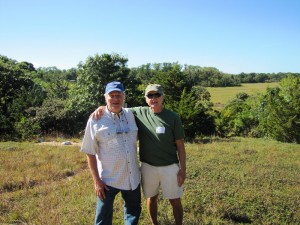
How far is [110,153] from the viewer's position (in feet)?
10.9

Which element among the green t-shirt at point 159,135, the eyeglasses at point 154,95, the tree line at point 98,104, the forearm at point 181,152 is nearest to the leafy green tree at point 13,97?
the tree line at point 98,104

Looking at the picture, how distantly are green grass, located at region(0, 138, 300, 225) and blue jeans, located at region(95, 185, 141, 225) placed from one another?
956 mm

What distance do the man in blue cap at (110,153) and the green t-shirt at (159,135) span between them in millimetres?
291

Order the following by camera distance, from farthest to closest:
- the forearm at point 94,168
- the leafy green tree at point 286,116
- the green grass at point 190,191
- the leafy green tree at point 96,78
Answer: the leafy green tree at point 96,78 → the leafy green tree at point 286,116 → the green grass at point 190,191 → the forearm at point 94,168

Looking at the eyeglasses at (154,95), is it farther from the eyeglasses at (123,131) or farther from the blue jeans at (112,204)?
the blue jeans at (112,204)

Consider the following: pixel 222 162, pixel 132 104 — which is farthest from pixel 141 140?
pixel 132 104

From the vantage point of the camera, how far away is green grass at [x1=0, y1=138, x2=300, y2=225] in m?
4.72

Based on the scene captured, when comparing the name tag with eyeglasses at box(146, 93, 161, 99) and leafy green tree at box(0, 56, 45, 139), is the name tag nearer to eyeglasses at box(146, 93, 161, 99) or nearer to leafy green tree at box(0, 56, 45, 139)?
eyeglasses at box(146, 93, 161, 99)

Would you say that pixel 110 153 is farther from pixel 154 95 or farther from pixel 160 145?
pixel 154 95

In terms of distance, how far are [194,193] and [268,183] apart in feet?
8.00

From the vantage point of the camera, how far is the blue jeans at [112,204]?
3.33m

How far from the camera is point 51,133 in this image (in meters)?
17.7

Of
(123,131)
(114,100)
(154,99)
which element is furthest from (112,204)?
(154,99)

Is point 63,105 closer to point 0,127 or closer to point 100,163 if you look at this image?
point 0,127
